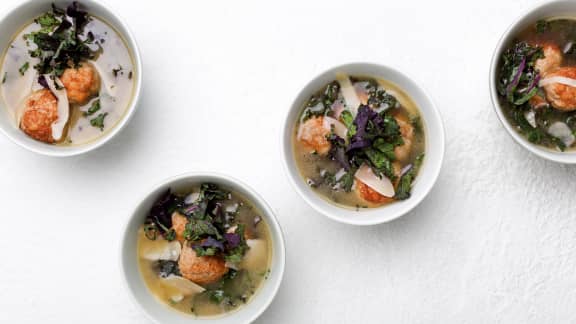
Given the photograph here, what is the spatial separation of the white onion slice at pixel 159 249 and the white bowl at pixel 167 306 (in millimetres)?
46

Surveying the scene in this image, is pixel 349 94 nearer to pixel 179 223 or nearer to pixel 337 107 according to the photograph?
pixel 337 107

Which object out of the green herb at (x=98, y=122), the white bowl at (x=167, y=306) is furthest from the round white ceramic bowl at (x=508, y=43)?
the green herb at (x=98, y=122)

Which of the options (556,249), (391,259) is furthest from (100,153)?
(556,249)

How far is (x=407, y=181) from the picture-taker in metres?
3.04

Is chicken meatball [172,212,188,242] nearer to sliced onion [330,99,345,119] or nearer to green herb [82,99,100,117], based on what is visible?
green herb [82,99,100,117]

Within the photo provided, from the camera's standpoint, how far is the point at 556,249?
10.7ft

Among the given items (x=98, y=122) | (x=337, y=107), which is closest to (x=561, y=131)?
(x=337, y=107)

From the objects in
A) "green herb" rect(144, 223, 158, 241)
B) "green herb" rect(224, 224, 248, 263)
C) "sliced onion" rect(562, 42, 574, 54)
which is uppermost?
"sliced onion" rect(562, 42, 574, 54)

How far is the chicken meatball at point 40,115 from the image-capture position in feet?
9.93

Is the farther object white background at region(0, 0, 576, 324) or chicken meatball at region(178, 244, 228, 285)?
white background at region(0, 0, 576, 324)

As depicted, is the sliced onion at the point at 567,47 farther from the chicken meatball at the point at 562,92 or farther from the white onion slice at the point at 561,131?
the white onion slice at the point at 561,131

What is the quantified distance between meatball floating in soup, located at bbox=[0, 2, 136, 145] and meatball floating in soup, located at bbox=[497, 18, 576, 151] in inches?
64.6

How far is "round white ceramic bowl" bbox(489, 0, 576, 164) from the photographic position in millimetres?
2955

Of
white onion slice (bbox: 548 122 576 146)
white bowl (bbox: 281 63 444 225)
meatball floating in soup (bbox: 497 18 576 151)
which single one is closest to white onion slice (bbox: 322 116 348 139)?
white bowl (bbox: 281 63 444 225)
